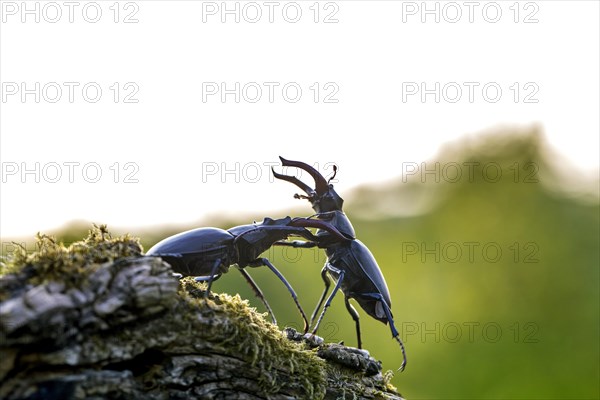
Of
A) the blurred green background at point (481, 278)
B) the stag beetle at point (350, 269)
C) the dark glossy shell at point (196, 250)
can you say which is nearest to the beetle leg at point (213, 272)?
the dark glossy shell at point (196, 250)

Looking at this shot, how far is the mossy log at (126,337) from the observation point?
11.8 feet

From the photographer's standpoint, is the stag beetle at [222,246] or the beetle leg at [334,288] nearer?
the stag beetle at [222,246]

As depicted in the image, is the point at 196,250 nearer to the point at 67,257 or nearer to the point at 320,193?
the point at 67,257

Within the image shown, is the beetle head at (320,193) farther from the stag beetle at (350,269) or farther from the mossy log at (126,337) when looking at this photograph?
the mossy log at (126,337)

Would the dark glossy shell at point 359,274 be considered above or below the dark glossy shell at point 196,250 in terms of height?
below

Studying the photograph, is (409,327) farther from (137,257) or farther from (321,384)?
(137,257)

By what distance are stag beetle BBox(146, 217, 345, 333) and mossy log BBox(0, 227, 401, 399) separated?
336 millimetres

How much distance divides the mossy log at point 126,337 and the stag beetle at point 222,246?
0.34 m

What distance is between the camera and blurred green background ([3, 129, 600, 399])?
52.0ft

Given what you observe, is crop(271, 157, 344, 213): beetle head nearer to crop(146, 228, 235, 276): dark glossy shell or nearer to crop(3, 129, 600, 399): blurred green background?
crop(146, 228, 235, 276): dark glossy shell

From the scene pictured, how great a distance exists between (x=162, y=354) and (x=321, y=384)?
1.57m

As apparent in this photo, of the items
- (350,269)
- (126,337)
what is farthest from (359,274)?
(126,337)

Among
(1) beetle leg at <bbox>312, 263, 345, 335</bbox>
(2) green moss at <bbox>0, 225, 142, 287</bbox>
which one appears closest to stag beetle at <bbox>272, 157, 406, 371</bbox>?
(1) beetle leg at <bbox>312, 263, 345, 335</bbox>

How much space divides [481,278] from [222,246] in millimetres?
13674
